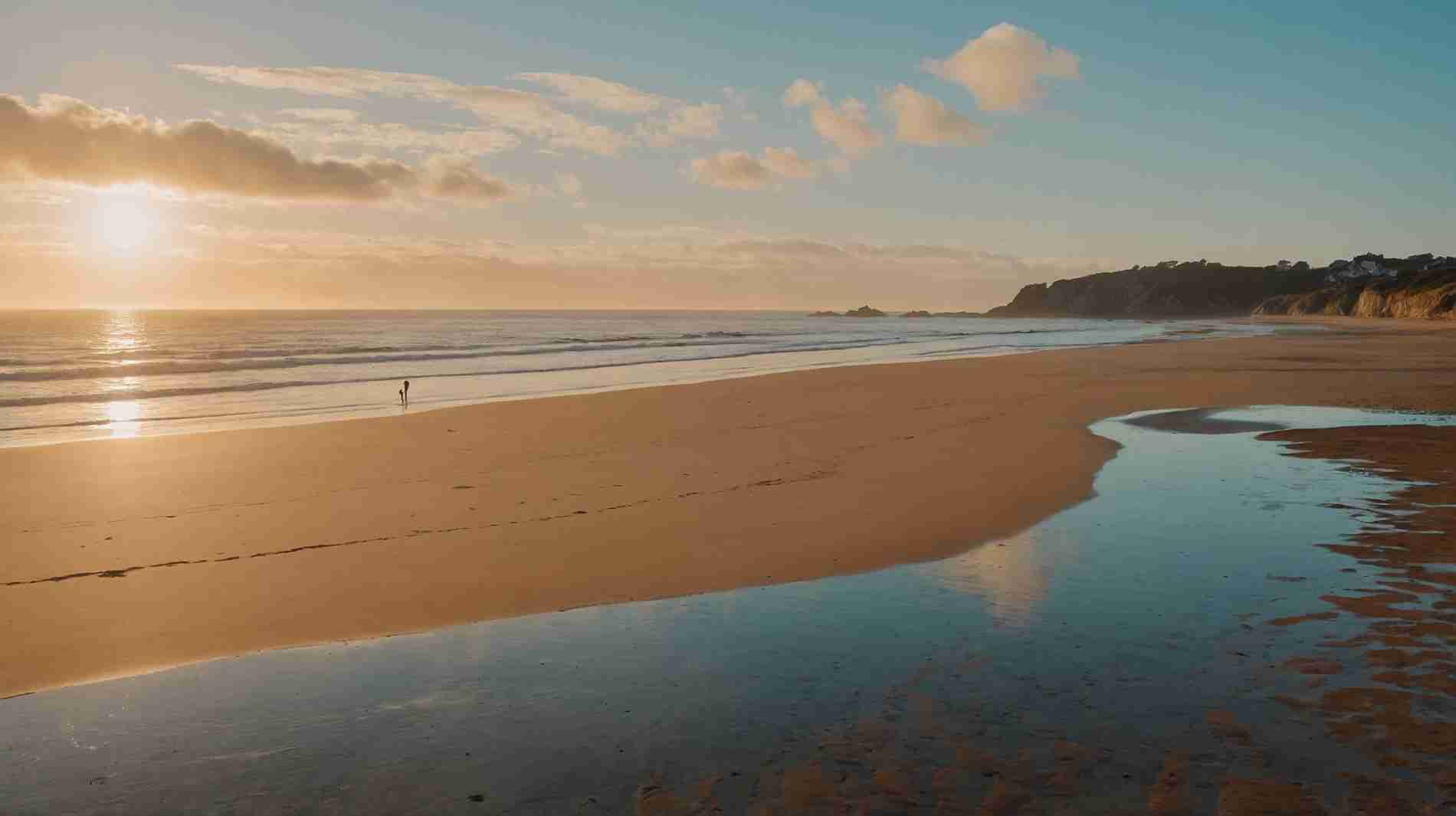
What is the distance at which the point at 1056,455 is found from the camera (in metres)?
17.5

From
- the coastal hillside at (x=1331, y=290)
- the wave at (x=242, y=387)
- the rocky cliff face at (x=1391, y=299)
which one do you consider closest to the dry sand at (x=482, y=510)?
the wave at (x=242, y=387)

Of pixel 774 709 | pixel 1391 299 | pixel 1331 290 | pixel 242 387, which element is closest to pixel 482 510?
pixel 774 709

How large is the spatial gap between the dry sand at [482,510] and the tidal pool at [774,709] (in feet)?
3.16

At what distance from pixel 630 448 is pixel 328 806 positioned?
13.7 meters

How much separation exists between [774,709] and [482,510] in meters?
7.90

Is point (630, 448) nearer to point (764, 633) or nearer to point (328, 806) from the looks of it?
point (764, 633)

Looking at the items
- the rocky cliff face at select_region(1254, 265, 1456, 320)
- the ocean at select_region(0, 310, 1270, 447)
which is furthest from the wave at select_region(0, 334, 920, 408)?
the rocky cliff face at select_region(1254, 265, 1456, 320)

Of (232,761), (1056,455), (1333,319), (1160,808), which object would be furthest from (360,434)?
(1333,319)

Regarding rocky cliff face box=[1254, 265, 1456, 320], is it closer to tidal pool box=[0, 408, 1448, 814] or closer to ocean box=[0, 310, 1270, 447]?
ocean box=[0, 310, 1270, 447]

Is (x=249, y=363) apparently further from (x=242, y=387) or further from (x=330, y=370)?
(x=242, y=387)

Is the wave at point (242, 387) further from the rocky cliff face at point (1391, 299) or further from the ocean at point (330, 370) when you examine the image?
the rocky cliff face at point (1391, 299)

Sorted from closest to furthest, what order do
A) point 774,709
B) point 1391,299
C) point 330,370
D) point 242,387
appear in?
1. point 774,709
2. point 242,387
3. point 330,370
4. point 1391,299

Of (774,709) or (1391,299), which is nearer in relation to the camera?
(774,709)

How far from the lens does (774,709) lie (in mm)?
6293
